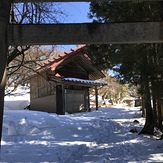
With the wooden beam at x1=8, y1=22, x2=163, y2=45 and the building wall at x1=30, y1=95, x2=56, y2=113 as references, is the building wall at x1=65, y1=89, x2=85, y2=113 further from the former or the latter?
the wooden beam at x1=8, y1=22, x2=163, y2=45

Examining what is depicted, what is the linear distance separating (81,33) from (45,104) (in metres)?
19.0

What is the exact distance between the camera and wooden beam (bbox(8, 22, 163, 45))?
193 inches

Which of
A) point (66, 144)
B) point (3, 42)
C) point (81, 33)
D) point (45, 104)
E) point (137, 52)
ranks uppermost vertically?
point (137, 52)

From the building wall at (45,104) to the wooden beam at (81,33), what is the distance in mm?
17075

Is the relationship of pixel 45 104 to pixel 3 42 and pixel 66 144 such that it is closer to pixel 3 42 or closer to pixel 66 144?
pixel 66 144

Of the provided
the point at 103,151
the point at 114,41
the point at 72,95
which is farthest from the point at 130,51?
the point at 72,95

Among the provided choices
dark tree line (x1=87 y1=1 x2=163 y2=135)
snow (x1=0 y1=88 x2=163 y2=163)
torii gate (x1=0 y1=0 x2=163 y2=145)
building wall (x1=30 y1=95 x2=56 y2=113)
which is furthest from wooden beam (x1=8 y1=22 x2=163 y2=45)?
building wall (x1=30 y1=95 x2=56 y2=113)

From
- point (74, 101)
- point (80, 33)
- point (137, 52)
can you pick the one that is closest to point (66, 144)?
point (137, 52)

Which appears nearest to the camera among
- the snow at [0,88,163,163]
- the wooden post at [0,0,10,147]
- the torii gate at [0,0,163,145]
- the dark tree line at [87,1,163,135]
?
the wooden post at [0,0,10,147]

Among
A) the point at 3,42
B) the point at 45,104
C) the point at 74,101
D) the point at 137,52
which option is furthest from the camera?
the point at 45,104

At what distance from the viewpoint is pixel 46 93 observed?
23.3 metres

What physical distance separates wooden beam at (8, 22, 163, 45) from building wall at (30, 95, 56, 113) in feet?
56.0

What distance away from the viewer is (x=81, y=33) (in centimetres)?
493

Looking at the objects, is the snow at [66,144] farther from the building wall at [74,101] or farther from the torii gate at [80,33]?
the building wall at [74,101]
